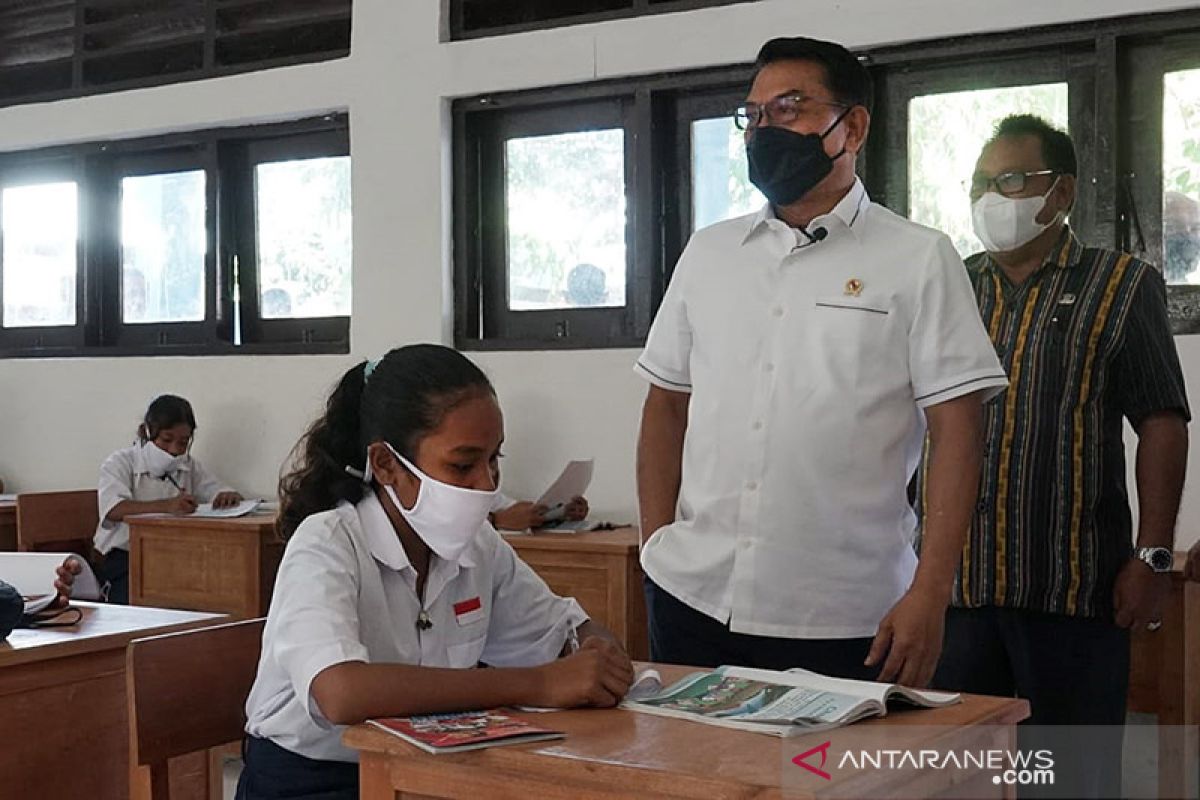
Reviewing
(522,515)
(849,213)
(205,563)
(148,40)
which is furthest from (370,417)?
(148,40)

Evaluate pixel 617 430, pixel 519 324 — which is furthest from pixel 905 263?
pixel 519 324

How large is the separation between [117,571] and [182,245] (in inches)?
53.4

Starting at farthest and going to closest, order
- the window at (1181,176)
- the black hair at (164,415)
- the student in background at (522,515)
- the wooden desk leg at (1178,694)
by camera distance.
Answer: the black hair at (164,415), the student in background at (522,515), the window at (1181,176), the wooden desk leg at (1178,694)

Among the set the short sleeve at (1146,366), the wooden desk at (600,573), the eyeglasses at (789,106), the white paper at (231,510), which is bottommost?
the wooden desk at (600,573)

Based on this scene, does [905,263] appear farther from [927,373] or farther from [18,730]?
[18,730]

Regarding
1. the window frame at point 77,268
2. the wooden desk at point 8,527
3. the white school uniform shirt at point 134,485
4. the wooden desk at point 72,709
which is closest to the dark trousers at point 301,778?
the wooden desk at point 72,709

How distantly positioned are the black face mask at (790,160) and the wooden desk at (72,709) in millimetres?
1321

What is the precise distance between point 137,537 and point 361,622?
320 cm

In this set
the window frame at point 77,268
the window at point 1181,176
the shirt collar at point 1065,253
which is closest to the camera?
the shirt collar at point 1065,253

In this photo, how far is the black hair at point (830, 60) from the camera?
206 cm

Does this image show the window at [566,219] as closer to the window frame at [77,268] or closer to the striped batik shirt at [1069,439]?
the window frame at [77,268]

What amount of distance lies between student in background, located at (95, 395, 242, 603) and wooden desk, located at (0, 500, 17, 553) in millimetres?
409

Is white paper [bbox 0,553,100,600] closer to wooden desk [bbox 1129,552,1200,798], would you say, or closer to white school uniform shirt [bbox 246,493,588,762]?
white school uniform shirt [bbox 246,493,588,762]

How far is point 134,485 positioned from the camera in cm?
507
